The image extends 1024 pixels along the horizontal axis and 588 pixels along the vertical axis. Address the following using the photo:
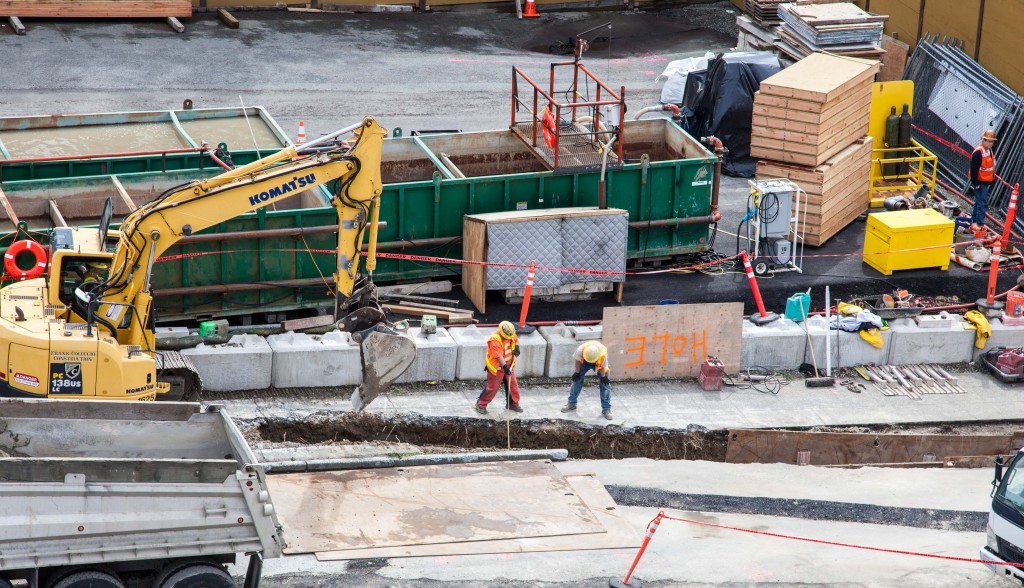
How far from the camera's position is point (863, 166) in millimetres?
24109

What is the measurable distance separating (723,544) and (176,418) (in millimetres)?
5868

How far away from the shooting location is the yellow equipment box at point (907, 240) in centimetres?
2188

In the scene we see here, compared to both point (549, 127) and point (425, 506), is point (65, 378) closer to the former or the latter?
point (425, 506)

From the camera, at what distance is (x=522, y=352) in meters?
18.1

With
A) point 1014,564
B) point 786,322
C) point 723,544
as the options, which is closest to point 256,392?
point 723,544

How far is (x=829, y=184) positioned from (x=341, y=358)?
32.2ft

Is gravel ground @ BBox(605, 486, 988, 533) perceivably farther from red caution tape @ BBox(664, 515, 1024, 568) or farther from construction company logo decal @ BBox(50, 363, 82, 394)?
construction company logo decal @ BBox(50, 363, 82, 394)

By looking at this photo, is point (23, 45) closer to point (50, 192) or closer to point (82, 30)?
point (82, 30)

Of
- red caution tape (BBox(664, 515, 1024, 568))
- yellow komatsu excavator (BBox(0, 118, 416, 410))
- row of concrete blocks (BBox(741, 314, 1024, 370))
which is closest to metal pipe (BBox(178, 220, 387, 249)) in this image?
yellow komatsu excavator (BBox(0, 118, 416, 410))

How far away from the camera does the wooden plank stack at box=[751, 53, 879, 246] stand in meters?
22.6

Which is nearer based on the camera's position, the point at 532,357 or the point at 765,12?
the point at 532,357

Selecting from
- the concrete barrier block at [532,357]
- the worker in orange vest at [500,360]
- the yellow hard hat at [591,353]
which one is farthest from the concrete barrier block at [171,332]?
the yellow hard hat at [591,353]

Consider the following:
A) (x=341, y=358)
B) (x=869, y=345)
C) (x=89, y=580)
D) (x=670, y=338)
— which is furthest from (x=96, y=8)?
(x=89, y=580)

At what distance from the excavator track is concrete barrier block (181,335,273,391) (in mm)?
610
